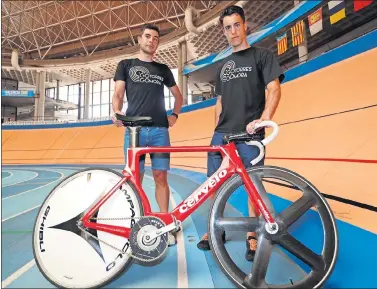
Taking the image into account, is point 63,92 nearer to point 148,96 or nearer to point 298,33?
point 298,33

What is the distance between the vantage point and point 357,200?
166cm

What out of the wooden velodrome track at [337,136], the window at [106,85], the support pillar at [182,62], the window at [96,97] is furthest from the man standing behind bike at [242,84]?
the window at [96,97]

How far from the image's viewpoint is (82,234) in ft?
4.74

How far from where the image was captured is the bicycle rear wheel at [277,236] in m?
1.30

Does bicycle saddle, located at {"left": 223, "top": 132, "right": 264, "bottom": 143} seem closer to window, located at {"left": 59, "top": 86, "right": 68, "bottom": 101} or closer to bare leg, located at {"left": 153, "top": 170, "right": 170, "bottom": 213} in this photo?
bare leg, located at {"left": 153, "top": 170, "right": 170, "bottom": 213}

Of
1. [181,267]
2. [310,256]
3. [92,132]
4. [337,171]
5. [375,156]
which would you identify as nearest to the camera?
[310,256]

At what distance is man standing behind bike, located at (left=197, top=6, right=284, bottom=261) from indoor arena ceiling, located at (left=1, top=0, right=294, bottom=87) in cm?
1510

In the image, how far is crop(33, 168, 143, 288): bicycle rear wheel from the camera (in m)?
1.38

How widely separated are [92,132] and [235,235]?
42.7ft

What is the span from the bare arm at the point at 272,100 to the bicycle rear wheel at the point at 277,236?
1.35 feet

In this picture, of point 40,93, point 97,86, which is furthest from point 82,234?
point 97,86

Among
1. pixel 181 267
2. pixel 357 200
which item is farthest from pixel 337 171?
pixel 181 267

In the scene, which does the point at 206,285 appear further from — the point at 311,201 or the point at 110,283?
the point at 311,201

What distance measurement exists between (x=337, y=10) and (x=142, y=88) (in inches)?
412
